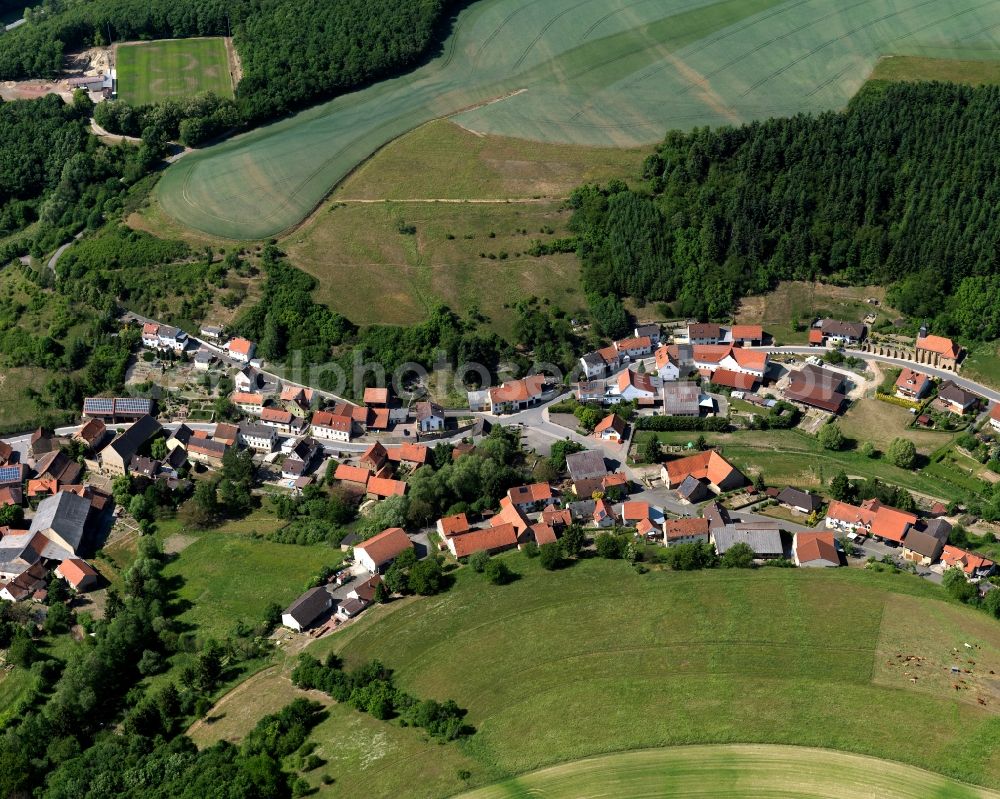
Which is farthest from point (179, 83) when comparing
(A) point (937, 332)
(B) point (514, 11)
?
(A) point (937, 332)

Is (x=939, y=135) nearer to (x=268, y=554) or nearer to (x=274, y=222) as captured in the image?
(x=274, y=222)

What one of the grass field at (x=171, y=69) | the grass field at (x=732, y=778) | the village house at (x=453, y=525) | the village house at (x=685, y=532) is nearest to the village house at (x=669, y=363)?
the village house at (x=685, y=532)

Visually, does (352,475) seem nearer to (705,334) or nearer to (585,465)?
(585,465)

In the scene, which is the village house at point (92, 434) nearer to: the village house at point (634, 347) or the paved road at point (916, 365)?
the village house at point (634, 347)

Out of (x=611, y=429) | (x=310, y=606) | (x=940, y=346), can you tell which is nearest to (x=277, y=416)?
(x=310, y=606)

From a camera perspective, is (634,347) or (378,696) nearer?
(378,696)

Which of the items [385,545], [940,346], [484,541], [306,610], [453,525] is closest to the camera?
[306,610]
